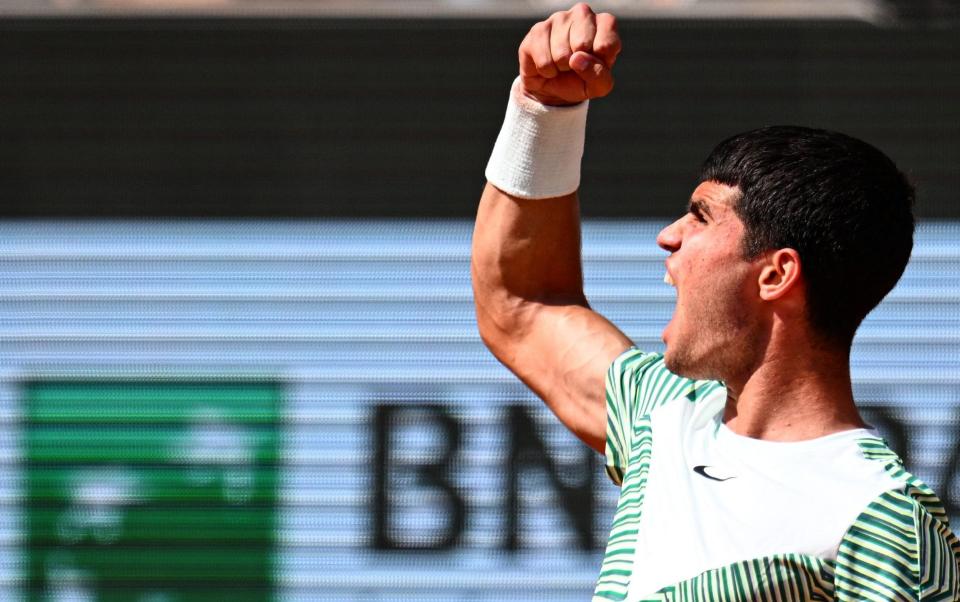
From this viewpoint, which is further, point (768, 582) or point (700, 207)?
point (700, 207)

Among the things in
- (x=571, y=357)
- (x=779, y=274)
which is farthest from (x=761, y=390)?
(x=571, y=357)

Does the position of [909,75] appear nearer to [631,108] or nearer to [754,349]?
[631,108]

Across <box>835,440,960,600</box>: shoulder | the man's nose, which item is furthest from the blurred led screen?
<box>835,440,960,600</box>: shoulder

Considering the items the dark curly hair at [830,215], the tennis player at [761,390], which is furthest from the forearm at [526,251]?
the dark curly hair at [830,215]

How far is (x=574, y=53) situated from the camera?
72.9 inches

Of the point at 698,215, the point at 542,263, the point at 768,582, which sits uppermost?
the point at 698,215

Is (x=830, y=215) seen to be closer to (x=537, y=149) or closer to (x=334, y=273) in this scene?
(x=537, y=149)

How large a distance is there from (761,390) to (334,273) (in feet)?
11.1

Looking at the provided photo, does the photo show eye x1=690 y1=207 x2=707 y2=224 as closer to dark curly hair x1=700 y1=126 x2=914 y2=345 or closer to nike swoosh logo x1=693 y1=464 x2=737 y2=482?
dark curly hair x1=700 y1=126 x2=914 y2=345

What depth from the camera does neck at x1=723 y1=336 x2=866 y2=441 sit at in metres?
1.83

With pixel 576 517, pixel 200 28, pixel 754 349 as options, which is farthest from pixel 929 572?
pixel 200 28

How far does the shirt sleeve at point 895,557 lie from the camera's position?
5.18 ft

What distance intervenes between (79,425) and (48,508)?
1.12 ft

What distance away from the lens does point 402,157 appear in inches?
201
